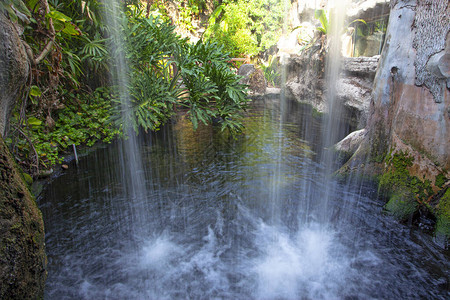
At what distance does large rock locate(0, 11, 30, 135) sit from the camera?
205 centimetres

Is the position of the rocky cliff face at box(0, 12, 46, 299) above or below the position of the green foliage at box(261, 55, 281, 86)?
below

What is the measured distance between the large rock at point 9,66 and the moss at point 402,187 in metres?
4.24

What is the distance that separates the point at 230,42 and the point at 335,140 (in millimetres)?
12395

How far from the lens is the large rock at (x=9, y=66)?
2055mm

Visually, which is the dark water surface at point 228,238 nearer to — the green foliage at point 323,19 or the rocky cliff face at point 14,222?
the rocky cliff face at point 14,222

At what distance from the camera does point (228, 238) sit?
3277mm

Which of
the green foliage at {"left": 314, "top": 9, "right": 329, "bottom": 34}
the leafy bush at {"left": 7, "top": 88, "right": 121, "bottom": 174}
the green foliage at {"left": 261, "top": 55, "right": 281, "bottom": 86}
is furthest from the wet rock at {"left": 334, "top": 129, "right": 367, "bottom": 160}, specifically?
the green foliage at {"left": 261, "top": 55, "right": 281, "bottom": 86}

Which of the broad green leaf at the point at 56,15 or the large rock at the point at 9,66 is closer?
the large rock at the point at 9,66

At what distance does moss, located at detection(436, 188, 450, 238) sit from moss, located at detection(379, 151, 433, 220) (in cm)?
16

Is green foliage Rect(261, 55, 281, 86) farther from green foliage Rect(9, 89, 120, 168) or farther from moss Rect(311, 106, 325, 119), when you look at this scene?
green foliage Rect(9, 89, 120, 168)

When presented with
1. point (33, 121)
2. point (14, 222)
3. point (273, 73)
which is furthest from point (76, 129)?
point (273, 73)

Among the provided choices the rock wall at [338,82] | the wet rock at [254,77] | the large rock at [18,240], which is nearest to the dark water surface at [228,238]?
the large rock at [18,240]

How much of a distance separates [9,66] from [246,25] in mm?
17507

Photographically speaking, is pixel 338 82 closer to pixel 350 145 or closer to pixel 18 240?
pixel 350 145
